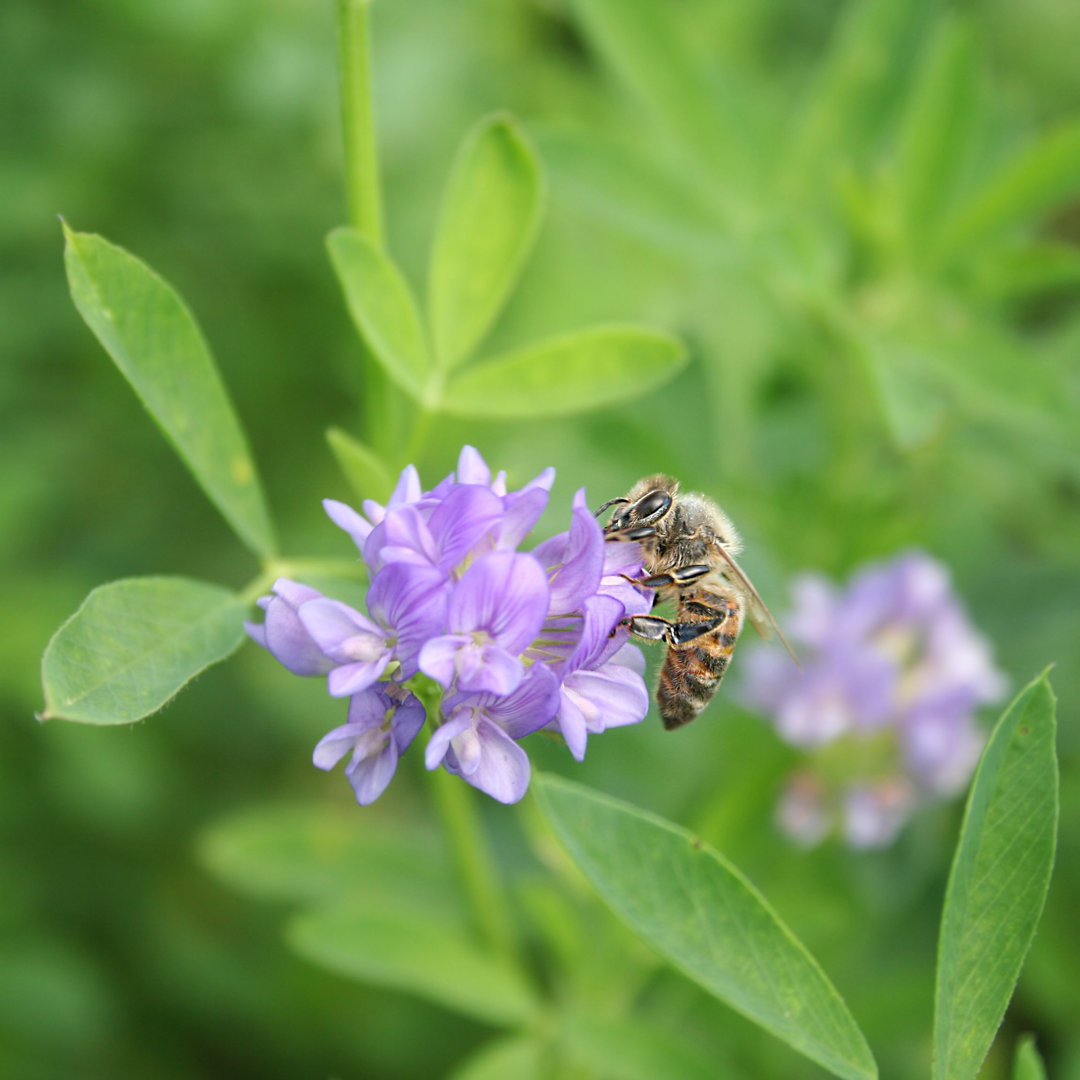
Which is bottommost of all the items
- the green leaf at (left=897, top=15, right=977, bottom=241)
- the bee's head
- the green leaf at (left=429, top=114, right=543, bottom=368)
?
the bee's head

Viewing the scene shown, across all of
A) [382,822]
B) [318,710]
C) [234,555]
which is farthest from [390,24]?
[382,822]

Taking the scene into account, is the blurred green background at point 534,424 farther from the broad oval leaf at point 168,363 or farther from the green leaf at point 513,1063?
the broad oval leaf at point 168,363

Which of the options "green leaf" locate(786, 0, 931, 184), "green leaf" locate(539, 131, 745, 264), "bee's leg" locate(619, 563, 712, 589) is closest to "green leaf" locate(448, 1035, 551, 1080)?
"bee's leg" locate(619, 563, 712, 589)

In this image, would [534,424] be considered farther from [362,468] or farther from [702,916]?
[702,916]

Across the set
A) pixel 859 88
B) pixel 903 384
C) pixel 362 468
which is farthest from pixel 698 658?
pixel 859 88

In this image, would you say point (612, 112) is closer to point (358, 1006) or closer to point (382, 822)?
point (382, 822)

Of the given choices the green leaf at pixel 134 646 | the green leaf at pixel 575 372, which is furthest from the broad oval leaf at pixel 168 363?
the green leaf at pixel 575 372

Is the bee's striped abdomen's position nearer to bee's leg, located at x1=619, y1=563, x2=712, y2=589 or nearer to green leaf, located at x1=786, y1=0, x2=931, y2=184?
bee's leg, located at x1=619, y1=563, x2=712, y2=589
